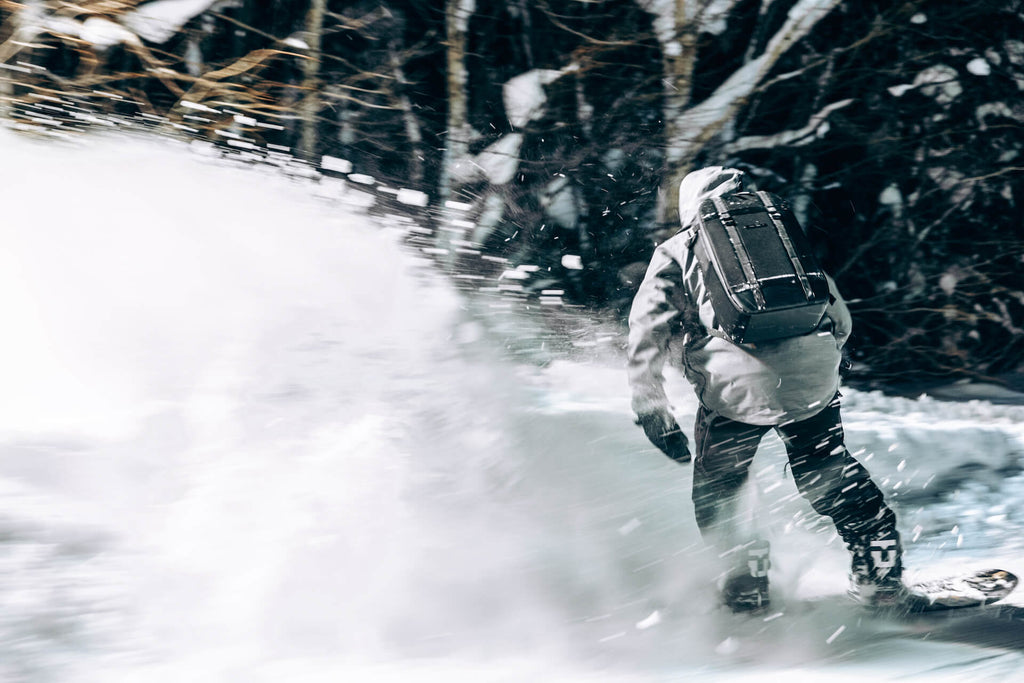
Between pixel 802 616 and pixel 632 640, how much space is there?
16.8 inches

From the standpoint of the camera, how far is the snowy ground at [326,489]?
149cm

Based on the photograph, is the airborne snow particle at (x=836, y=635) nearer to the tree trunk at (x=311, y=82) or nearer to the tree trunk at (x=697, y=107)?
the tree trunk at (x=697, y=107)

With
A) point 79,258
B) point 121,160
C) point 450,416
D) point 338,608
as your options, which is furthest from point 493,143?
point 338,608

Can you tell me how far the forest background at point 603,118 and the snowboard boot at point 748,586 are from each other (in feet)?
2.31

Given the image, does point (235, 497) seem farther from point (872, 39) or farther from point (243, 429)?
point (872, 39)

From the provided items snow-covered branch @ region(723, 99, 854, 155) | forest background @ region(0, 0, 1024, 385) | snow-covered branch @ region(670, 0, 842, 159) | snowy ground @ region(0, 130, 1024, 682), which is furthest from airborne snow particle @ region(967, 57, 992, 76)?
snowy ground @ region(0, 130, 1024, 682)

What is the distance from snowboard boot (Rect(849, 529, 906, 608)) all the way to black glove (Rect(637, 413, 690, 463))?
0.58 m

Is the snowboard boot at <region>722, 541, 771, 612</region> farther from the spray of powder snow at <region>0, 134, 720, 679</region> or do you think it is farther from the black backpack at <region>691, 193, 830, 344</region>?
the black backpack at <region>691, 193, 830, 344</region>

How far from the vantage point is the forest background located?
71.8 inches

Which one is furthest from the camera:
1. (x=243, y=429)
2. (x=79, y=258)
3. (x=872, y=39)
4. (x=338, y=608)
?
(x=872, y=39)

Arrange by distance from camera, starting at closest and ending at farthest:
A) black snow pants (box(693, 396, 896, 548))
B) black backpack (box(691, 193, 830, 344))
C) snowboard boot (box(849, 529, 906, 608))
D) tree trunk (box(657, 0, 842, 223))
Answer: black backpack (box(691, 193, 830, 344)), black snow pants (box(693, 396, 896, 548)), snowboard boot (box(849, 529, 906, 608)), tree trunk (box(657, 0, 842, 223))

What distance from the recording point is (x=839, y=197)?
201cm

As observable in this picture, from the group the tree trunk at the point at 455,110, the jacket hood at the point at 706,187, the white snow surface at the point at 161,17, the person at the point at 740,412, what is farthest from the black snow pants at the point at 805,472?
the white snow surface at the point at 161,17

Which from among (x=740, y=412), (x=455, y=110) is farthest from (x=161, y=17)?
(x=740, y=412)
